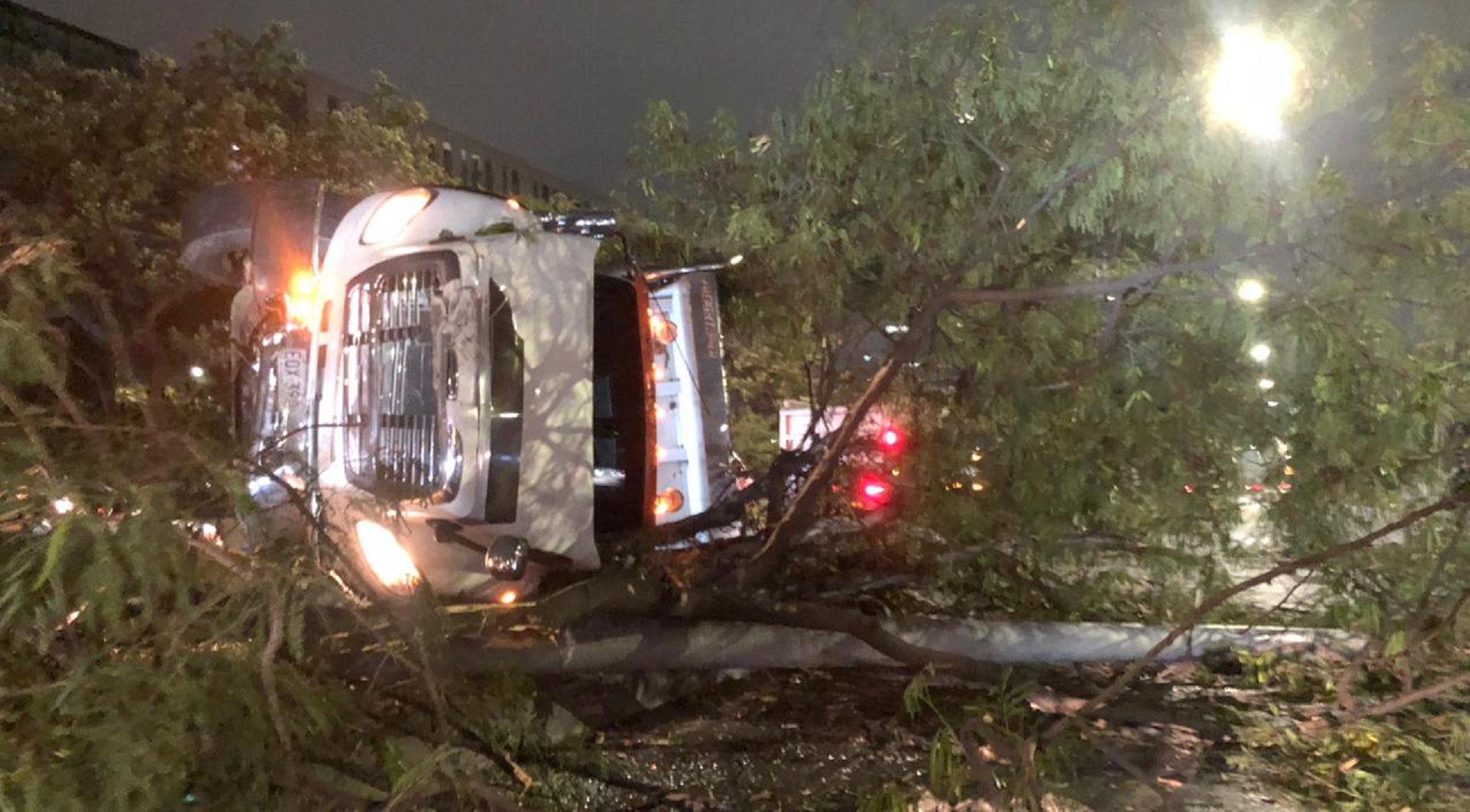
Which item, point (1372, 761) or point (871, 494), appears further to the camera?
point (871, 494)

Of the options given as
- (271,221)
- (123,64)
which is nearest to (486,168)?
(123,64)

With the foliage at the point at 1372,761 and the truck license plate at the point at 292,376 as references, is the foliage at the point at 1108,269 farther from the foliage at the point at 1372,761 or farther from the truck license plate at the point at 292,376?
the truck license plate at the point at 292,376

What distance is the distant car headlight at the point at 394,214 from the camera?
501cm

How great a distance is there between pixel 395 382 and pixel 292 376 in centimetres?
74

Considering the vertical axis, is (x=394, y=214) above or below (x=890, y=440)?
above

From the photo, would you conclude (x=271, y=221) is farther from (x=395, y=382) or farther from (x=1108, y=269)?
(x=1108, y=269)

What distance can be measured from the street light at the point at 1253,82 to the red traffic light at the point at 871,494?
2.47m

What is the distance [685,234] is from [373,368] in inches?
111

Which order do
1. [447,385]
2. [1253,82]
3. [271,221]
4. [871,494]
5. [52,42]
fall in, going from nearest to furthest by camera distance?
[447,385]
[1253,82]
[271,221]
[871,494]
[52,42]

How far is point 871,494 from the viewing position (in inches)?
235

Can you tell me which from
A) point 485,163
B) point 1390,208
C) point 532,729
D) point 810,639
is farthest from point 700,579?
point 485,163

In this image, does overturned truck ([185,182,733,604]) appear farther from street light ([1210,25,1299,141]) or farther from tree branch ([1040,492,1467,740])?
street light ([1210,25,1299,141])

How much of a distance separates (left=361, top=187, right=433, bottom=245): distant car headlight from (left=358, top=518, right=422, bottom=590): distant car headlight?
1493 millimetres

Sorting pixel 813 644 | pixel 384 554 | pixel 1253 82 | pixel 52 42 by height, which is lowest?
pixel 813 644
